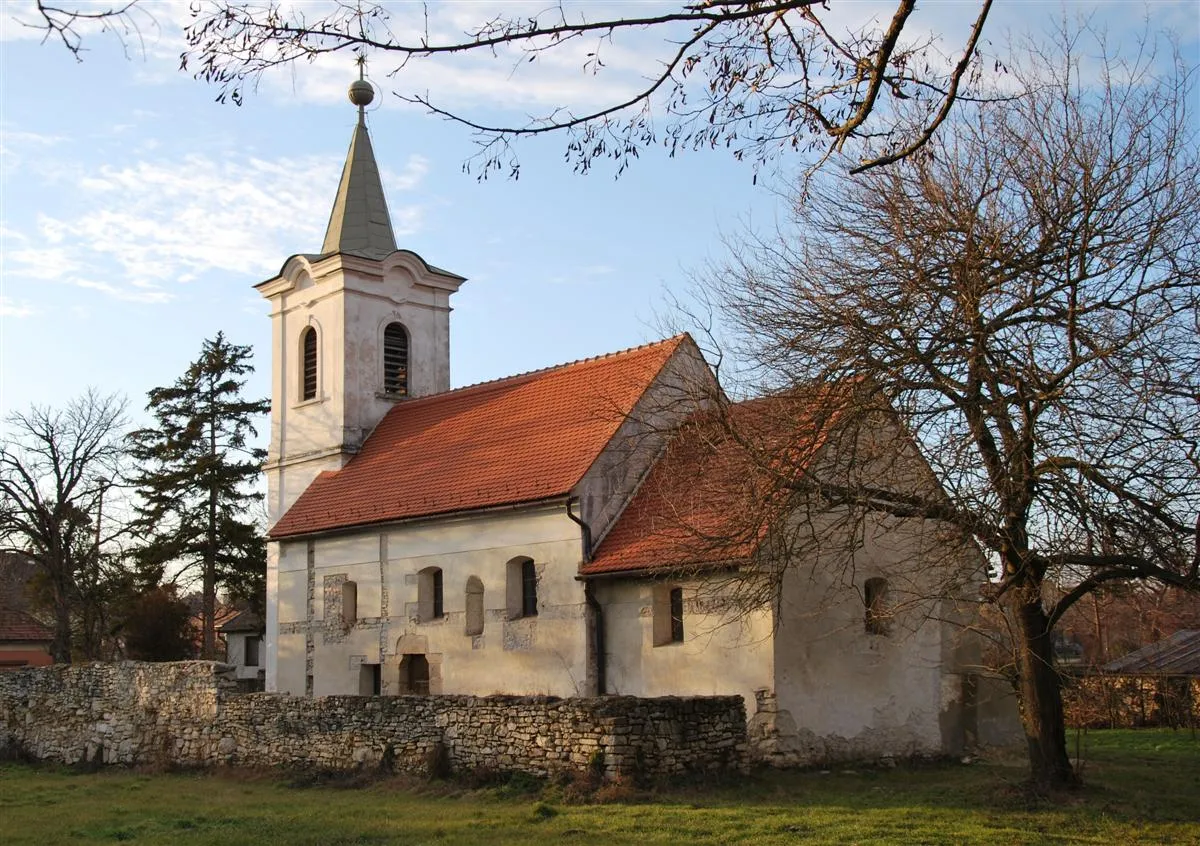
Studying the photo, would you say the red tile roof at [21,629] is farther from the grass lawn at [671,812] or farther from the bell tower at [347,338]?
the grass lawn at [671,812]

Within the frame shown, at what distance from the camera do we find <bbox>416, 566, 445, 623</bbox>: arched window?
910 inches

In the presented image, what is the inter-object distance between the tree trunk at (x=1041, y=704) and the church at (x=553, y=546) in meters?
1.02

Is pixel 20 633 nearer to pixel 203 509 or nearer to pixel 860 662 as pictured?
pixel 203 509

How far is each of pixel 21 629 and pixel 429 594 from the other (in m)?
29.7

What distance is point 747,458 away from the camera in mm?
13766

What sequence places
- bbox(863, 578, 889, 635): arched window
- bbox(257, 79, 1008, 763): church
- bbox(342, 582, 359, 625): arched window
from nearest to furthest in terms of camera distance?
1. bbox(257, 79, 1008, 763): church
2. bbox(863, 578, 889, 635): arched window
3. bbox(342, 582, 359, 625): arched window

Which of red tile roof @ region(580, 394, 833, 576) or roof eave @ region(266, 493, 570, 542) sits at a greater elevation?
roof eave @ region(266, 493, 570, 542)

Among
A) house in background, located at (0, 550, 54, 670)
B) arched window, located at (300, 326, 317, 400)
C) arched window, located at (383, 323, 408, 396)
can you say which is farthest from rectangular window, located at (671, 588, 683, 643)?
house in background, located at (0, 550, 54, 670)

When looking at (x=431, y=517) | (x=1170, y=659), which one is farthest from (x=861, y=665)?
(x=1170, y=659)

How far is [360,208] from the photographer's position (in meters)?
30.7

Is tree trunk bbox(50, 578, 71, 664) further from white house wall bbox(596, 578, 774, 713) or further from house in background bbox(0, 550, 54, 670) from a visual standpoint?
white house wall bbox(596, 578, 774, 713)

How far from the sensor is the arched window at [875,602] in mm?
19281

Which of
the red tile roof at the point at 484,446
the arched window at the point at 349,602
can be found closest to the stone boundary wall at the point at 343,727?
the arched window at the point at 349,602

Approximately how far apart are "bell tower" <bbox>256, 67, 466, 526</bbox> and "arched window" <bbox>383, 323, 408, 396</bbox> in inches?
1.0
